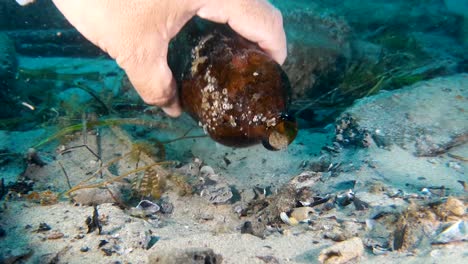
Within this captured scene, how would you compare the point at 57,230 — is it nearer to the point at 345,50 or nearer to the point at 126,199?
the point at 126,199

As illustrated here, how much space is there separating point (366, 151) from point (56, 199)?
285 cm

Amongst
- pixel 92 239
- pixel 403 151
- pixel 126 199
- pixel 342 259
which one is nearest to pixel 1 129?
pixel 126 199

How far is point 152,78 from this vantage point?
7.55 ft

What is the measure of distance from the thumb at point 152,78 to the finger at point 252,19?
1.57 ft

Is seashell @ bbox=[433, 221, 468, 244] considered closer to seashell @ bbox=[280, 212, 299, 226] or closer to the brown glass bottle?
seashell @ bbox=[280, 212, 299, 226]

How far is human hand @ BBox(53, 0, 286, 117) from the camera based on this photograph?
210 cm

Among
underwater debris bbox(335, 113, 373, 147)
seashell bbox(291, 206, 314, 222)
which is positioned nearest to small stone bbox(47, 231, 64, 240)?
seashell bbox(291, 206, 314, 222)

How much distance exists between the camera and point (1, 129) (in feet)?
13.5

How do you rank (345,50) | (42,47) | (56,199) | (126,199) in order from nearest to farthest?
(56,199) < (126,199) < (345,50) < (42,47)

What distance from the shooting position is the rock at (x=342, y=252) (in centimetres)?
185

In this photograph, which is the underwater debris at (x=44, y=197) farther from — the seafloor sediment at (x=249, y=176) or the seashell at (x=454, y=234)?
the seashell at (x=454, y=234)

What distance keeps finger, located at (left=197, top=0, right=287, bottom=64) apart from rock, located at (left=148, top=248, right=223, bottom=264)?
1510 millimetres

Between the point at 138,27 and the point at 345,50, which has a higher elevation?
the point at 138,27

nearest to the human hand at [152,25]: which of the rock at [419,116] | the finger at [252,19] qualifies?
the finger at [252,19]
